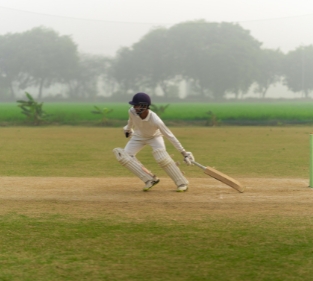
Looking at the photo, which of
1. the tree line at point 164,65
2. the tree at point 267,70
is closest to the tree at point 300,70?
the tree line at point 164,65

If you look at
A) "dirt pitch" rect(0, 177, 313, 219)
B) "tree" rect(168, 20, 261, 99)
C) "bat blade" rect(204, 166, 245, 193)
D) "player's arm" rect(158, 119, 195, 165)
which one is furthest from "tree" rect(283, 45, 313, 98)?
"player's arm" rect(158, 119, 195, 165)

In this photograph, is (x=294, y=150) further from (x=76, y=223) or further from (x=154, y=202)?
(x=76, y=223)

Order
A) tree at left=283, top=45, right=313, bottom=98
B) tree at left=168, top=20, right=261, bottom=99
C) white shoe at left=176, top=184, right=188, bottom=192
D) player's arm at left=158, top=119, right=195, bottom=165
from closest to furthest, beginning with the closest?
player's arm at left=158, top=119, right=195, bottom=165 < white shoe at left=176, top=184, right=188, bottom=192 < tree at left=283, top=45, right=313, bottom=98 < tree at left=168, top=20, right=261, bottom=99

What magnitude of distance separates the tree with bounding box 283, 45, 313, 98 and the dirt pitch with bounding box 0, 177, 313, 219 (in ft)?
93.3

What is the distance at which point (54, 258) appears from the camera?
5.46 meters

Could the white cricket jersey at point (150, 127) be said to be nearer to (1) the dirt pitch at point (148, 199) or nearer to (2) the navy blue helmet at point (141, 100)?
(2) the navy blue helmet at point (141, 100)

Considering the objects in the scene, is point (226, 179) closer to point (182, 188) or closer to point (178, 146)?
point (182, 188)

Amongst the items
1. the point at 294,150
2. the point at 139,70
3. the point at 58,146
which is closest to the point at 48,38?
the point at 139,70

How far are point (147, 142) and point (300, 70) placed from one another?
30.7m

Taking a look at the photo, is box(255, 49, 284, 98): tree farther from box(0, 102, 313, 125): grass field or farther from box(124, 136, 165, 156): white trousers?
box(124, 136, 165, 156): white trousers

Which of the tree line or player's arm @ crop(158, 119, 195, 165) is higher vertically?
the tree line

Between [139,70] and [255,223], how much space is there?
1303 inches

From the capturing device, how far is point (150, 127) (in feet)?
29.6

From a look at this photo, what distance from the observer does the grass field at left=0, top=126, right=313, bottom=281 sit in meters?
5.17
